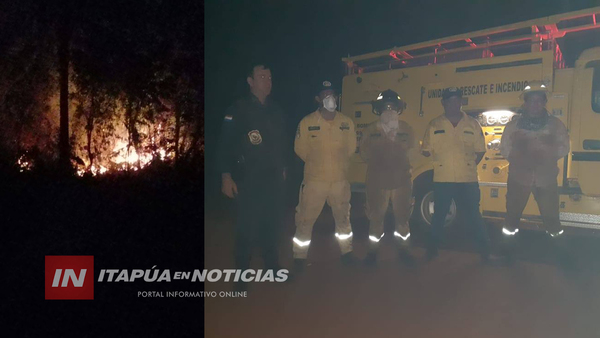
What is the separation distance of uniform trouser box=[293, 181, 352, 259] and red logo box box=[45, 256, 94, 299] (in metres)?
1.78

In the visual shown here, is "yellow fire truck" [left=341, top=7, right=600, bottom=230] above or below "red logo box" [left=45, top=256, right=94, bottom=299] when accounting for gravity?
above

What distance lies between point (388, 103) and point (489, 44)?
123 centimetres

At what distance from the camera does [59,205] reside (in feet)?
14.3

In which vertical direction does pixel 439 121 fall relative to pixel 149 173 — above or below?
above

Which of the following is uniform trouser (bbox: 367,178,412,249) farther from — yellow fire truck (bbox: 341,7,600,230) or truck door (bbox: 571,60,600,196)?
truck door (bbox: 571,60,600,196)

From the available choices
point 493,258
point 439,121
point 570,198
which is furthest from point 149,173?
point 570,198

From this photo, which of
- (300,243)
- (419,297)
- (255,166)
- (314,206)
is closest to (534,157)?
(419,297)

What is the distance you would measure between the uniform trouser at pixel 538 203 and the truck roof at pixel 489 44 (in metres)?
1.26

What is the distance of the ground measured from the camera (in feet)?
9.14

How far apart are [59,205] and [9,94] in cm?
137

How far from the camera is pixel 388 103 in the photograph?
4086mm

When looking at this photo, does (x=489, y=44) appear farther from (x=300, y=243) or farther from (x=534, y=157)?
(x=300, y=243)

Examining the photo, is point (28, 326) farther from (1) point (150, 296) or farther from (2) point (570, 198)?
(2) point (570, 198)

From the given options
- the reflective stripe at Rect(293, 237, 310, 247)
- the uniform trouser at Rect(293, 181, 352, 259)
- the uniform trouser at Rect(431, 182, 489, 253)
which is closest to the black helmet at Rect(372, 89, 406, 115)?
the uniform trouser at Rect(431, 182, 489, 253)
